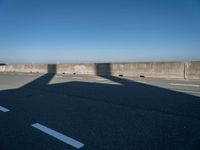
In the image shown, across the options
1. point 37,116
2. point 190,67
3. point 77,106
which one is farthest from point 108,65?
point 37,116

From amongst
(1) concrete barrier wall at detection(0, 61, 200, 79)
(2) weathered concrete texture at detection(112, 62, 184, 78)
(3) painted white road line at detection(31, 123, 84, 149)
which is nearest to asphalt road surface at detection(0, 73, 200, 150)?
(3) painted white road line at detection(31, 123, 84, 149)

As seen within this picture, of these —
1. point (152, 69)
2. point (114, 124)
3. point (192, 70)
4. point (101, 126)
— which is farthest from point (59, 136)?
point (152, 69)

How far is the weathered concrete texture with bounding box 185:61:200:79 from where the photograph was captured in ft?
44.4

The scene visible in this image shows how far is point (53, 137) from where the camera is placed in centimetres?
356

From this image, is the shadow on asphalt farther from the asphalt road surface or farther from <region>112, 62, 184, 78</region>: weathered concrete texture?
<region>112, 62, 184, 78</region>: weathered concrete texture

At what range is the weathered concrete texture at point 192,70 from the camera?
13.5 m

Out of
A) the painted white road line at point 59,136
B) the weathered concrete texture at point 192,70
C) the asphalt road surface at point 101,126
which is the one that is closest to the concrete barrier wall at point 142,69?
the weathered concrete texture at point 192,70

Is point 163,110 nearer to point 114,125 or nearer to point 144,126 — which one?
point 144,126

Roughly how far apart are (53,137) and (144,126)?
1893 millimetres

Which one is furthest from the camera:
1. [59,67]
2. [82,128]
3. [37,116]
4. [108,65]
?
[59,67]

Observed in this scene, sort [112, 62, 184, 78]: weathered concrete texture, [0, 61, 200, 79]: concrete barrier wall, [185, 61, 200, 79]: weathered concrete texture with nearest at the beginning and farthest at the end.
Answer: [185, 61, 200, 79]: weathered concrete texture < [0, 61, 200, 79]: concrete barrier wall < [112, 62, 184, 78]: weathered concrete texture

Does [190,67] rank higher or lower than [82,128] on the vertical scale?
higher

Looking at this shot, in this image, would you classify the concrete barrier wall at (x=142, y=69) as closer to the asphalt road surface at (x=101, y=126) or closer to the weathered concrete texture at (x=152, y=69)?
the weathered concrete texture at (x=152, y=69)

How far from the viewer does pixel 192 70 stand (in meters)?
13.8
